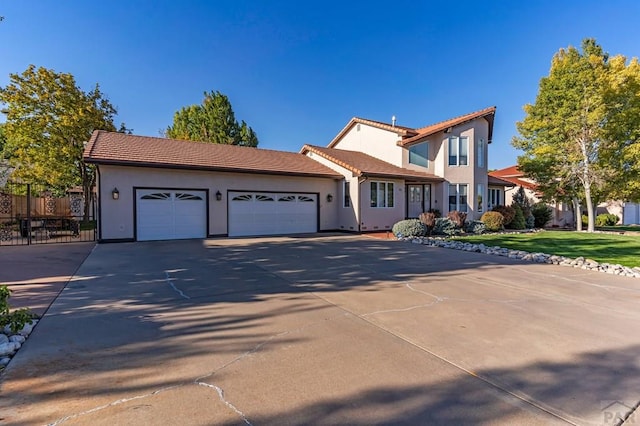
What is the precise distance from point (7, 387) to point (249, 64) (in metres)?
19.0

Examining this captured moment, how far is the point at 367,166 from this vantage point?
18578 mm

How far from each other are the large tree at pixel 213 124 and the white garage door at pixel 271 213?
18.0 meters

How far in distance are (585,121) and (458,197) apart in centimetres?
770

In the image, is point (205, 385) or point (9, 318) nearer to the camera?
point (205, 385)

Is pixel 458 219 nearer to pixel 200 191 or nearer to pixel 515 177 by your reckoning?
pixel 200 191

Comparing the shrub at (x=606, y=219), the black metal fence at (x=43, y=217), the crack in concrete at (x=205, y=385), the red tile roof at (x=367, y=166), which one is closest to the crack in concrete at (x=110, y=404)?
the crack in concrete at (x=205, y=385)

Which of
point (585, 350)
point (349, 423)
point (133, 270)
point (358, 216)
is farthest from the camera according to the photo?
point (358, 216)

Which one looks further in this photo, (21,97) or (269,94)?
(269,94)

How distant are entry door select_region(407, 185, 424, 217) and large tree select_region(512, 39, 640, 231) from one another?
287 inches

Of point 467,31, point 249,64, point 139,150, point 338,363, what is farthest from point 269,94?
point 338,363

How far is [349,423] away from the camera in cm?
237

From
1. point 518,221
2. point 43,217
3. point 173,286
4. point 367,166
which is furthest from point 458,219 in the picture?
point 43,217

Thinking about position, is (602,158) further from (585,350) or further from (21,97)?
(21,97)

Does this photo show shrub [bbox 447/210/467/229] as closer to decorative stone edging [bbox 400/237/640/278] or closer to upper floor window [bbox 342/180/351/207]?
decorative stone edging [bbox 400/237/640/278]
